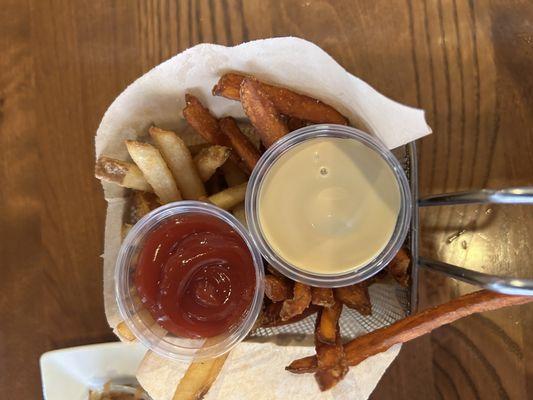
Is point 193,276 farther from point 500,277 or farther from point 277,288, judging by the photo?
point 500,277

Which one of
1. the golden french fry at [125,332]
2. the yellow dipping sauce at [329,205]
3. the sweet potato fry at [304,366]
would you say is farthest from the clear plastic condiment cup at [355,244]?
the golden french fry at [125,332]

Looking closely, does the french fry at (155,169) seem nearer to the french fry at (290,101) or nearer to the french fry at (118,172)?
the french fry at (118,172)

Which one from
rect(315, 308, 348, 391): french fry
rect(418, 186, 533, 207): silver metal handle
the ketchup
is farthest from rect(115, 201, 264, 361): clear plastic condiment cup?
rect(418, 186, 533, 207): silver metal handle

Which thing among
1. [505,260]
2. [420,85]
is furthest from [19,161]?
[505,260]

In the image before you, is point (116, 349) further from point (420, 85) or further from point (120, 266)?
point (420, 85)

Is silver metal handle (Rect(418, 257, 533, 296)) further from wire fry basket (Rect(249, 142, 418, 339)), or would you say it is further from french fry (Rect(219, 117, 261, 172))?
french fry (Rect(219, 117, 261, 172))
